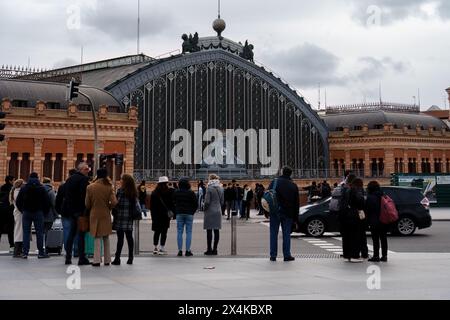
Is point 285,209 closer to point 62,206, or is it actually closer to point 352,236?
point 352,236

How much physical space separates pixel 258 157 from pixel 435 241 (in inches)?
1535

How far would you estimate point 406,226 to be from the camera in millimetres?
20531

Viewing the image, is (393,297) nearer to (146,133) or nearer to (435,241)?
(435,241)

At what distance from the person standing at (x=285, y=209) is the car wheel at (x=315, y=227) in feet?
25.0

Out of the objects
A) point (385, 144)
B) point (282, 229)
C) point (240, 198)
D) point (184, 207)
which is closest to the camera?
point (282, 229)

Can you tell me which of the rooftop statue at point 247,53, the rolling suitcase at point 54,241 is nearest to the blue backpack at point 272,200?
the rolling suitcase at point 54,241

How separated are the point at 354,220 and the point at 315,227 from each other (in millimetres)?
7827

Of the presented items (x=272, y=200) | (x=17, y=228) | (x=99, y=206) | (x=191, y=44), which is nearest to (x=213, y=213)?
(x=272, y=200)

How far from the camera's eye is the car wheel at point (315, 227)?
20.3 m

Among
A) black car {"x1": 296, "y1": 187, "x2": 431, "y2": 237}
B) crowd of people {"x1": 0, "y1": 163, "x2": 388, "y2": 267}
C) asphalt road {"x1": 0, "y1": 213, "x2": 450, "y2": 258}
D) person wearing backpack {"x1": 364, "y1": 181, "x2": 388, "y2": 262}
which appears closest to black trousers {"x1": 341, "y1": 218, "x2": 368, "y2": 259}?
crowd of people {"x1": 0, "y1": 163, "x2": 388, "y2": 267}

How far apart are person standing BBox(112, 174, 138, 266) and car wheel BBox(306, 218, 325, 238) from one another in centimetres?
971

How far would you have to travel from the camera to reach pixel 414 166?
6594cm

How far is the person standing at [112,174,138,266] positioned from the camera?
12.0 metres

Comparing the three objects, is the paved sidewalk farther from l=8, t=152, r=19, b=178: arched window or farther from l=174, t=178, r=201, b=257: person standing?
l=8, t=152, r=19, b=178: arched window
